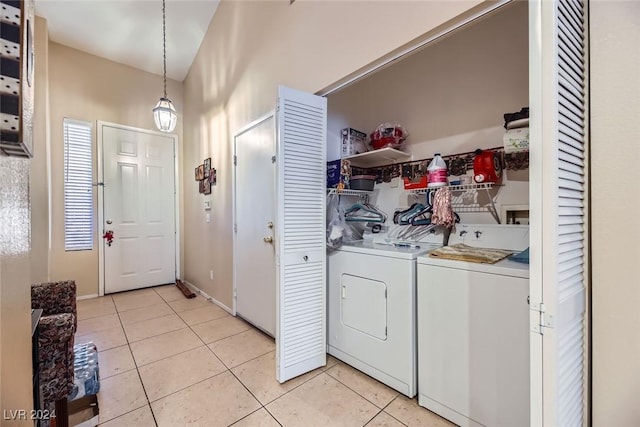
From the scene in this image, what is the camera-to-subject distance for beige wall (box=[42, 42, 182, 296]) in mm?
3566

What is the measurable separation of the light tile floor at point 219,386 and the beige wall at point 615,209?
87cm

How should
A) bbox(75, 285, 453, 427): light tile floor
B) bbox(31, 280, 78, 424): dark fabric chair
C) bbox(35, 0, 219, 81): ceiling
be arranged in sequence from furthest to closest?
bbox(35, 0, 219, 81): ceiling → bbox(75, 285, 453, 427): light tile floor → bbox(31, 280, 78, 424): dark fabric chair

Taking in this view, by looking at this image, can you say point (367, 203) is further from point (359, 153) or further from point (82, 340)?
point (82, 340)

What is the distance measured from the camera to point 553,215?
837 mm

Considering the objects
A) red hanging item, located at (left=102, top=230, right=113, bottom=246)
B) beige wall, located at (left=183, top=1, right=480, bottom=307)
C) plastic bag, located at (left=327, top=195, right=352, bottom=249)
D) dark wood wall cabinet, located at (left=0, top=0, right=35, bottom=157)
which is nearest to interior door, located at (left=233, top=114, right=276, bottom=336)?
beige wall, located at (left=183, top=1, right=480, bottom=307)

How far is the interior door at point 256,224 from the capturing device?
8.29 feet

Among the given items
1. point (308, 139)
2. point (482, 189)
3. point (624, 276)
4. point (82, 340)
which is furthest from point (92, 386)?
point (482, 189)

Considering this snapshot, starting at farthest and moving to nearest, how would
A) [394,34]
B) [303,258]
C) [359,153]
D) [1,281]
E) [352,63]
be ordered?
[359,153] → [303,258] → [352,63] → [394,34] → [1,281]

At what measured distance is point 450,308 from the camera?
1504 millimetres

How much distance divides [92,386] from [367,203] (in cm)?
237

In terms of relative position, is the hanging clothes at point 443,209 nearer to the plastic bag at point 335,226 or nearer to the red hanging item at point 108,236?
the plastic bag at point 335,226

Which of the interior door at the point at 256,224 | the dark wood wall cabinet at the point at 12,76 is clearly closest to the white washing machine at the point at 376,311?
the interior door at the point at 256,224

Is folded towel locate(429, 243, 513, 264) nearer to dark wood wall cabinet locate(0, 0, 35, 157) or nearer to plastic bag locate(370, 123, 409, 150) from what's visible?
plastic bag locate(370, 123, 409, 150)

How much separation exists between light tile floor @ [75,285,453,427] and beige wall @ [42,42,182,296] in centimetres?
119
